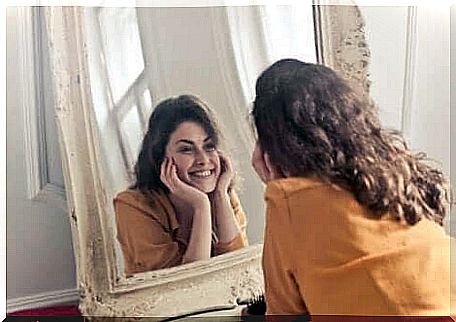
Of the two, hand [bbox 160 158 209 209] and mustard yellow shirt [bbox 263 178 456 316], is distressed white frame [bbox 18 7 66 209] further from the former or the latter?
mustard yellow shirt [bbox 263 178 456 316]

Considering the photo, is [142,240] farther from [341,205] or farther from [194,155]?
[341,205]

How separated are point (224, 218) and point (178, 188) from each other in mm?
86

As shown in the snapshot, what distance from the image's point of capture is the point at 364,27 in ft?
3.95

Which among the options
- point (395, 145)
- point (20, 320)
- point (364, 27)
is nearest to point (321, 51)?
point (364, 27)

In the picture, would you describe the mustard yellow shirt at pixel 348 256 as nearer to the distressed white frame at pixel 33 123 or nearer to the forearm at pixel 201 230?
the forearm at pixel 201 230

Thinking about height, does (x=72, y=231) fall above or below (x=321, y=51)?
below

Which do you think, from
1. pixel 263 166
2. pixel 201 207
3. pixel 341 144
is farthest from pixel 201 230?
pixel 341 144

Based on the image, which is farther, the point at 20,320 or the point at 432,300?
the point at 20,320

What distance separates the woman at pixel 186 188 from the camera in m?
1.23

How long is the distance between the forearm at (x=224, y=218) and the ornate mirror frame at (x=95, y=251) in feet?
0.10

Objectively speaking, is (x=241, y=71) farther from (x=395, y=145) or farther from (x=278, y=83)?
(x=395, y=145)

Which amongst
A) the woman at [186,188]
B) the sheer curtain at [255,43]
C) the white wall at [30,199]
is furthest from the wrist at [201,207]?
the white wall at [30,199]

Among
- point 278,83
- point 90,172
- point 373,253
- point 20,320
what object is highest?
point 278,83

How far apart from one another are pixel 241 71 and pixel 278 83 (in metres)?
0.06
